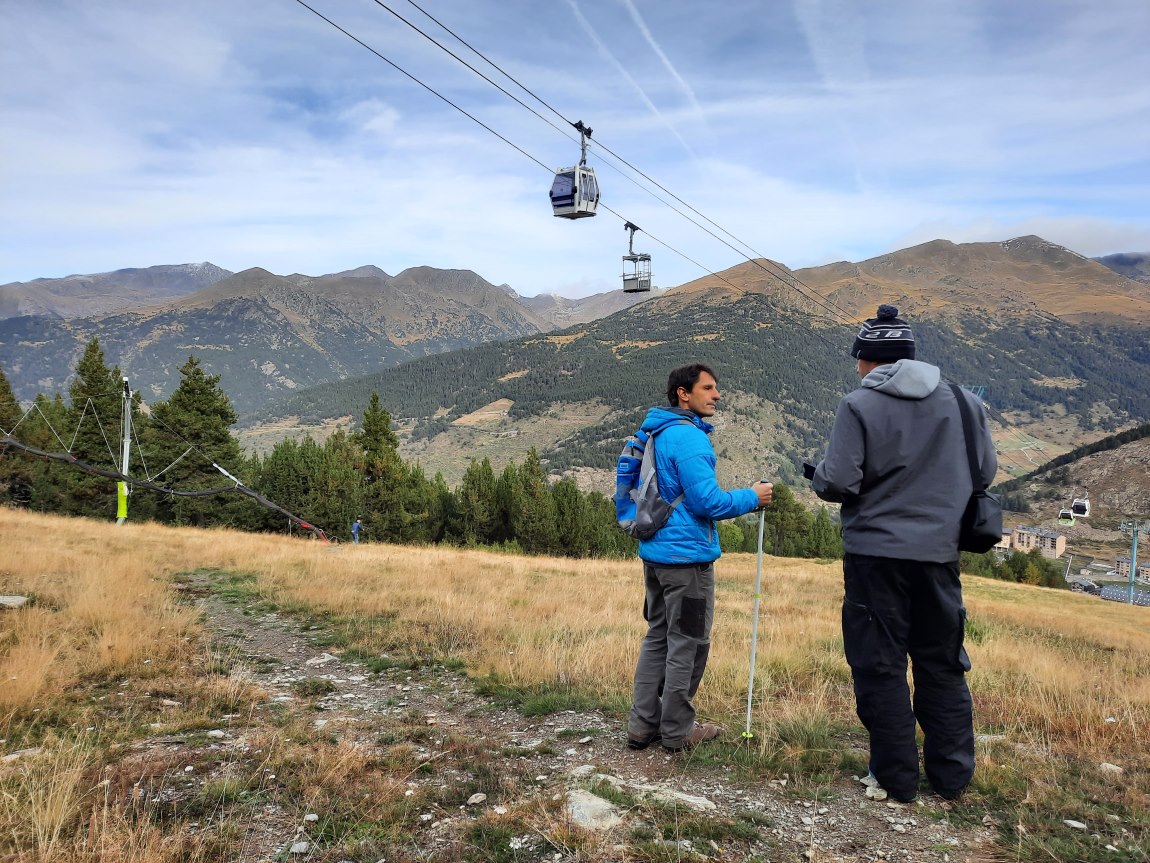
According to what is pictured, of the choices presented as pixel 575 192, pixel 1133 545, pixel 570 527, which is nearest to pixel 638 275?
pixel 575 192

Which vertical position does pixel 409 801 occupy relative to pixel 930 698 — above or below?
below

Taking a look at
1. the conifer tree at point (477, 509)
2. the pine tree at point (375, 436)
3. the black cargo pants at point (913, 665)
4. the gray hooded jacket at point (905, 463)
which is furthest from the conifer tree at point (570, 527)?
the gray hooded jacket at point (905, 463)

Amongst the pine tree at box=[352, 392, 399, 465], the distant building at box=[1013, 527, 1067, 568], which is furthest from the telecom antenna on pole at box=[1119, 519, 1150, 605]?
the distant building at box=[1013, 527, 1067, 568]

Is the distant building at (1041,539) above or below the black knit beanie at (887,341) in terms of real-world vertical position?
below

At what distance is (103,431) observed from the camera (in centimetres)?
3719

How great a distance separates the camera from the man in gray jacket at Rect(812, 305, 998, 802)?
135 inches

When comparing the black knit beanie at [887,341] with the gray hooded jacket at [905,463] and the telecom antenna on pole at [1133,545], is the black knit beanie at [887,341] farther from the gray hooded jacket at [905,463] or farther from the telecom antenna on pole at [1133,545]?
the telecom antenna on pole at [1133,545]

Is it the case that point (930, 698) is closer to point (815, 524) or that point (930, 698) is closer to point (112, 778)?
point (112, 778)

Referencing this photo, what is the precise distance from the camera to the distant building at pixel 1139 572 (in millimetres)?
140450

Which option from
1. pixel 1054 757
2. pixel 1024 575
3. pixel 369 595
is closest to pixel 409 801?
pixel 1054 757

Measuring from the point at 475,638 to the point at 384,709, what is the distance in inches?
91.0

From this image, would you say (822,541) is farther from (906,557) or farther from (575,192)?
(906,557)

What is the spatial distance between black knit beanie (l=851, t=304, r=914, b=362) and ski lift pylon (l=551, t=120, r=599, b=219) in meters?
11.9

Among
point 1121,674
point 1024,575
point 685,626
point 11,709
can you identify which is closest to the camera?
point 685,626
